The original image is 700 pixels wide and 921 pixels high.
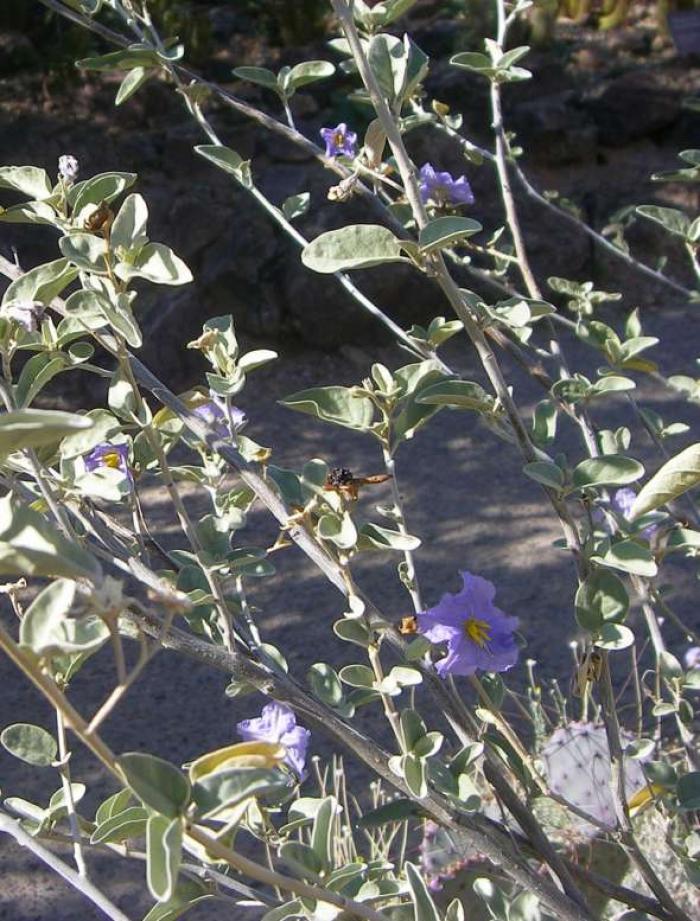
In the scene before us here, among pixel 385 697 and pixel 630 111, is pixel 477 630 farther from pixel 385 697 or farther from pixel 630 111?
pixel 630 111

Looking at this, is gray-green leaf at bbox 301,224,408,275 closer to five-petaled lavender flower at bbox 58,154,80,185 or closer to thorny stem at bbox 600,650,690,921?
five-petaled lavender flower at bbox 58,154,80,185

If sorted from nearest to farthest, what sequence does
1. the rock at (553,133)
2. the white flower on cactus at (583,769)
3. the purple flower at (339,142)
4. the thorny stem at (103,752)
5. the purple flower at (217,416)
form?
the thorny stem at (103,752), the purple flower at (217,416), the purple flower at (339,142), the white flower on cactus at (583,769), the rock at (553,133)

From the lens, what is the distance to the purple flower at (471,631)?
1.12 meters

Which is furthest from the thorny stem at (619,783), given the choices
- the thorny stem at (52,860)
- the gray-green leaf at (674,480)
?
the thorny stem at (52,860)

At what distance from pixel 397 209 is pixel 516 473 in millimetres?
2774

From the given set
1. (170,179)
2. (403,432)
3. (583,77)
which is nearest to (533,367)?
(403,432)

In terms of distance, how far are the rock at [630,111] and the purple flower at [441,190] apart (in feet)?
17.9

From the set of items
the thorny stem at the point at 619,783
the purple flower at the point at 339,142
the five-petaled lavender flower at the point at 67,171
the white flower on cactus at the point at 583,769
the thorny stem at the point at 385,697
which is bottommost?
the white flower on cactus at the point at 583,769

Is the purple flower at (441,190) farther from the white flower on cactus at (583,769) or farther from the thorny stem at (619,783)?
the white flower on cactus at (583,769)

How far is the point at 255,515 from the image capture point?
4.12 meters

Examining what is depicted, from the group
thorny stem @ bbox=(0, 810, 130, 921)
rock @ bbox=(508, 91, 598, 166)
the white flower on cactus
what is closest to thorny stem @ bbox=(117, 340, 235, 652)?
thorny stem @ bbox=(0, 810, 130, 921)

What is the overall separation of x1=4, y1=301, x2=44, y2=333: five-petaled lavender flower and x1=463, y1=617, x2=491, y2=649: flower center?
0.51 m

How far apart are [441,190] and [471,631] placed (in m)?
0.77

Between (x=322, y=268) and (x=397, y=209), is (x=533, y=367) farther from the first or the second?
(x=322, y=268)
